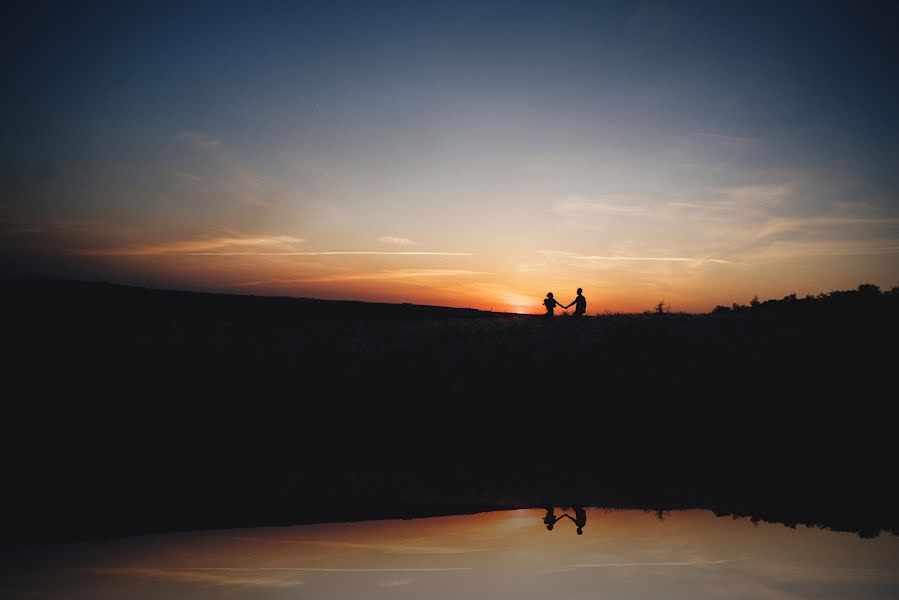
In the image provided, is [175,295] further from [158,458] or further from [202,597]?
[202,597]

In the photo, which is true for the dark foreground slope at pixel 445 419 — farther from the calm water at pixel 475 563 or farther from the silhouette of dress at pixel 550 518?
the calm water at pixel 475 563

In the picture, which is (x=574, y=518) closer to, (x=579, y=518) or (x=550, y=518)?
(x=579, y=518)

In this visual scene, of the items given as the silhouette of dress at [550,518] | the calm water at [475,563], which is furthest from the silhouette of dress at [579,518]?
the silhouette of dress at [550,518]

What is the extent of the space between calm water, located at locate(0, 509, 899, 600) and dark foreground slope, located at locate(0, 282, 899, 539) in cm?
145

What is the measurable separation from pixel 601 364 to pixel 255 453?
48.1ft

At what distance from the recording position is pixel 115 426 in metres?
27.0

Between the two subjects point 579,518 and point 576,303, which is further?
point 576,303

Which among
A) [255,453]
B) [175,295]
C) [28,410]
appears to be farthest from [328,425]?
[175,295]

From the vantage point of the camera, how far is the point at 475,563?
9.91 meters

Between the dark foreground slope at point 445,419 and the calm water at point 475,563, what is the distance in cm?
145

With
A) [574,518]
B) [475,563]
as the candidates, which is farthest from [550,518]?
[475,563]

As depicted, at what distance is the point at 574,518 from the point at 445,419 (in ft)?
47.0

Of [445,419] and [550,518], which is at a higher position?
[550,518]

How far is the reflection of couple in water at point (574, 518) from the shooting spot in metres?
12.0
